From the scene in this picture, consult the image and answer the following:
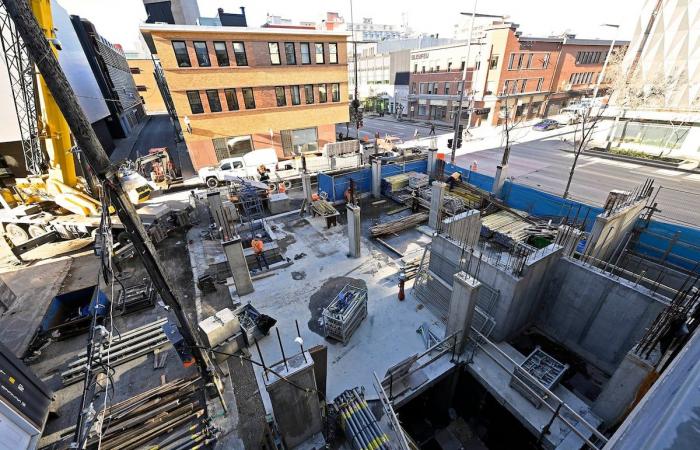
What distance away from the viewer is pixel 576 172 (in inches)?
949

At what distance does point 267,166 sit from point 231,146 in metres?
4.42

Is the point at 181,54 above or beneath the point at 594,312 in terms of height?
above

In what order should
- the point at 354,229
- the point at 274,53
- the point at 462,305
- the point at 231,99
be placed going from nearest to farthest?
1. the point at 462,305
2. the point at 354,229
3. the point at 231,99
4. the point at 274,53

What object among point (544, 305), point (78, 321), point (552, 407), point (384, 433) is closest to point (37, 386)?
point (78, 321)

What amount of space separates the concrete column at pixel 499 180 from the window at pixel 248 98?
21.7 meters

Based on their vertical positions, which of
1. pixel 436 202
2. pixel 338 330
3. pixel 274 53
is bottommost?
pixel 338 330

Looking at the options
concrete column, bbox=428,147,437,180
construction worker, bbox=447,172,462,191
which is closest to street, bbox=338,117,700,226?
concrete column, bbox=428,147,437,180

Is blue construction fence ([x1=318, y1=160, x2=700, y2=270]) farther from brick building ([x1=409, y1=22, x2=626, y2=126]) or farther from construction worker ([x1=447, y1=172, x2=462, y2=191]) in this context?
brick building ([x1=409, y1=22, x2=626, y2=126])

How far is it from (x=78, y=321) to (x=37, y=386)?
120 inches

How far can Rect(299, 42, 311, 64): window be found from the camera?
26.1 meters

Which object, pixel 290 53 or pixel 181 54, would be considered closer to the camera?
pixel 181 54

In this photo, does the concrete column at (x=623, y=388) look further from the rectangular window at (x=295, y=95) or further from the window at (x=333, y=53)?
the window at (x=333, y=53)

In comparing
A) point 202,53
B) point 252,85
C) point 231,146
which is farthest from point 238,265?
point 202,53

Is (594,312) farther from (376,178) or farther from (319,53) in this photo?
(319,53)
